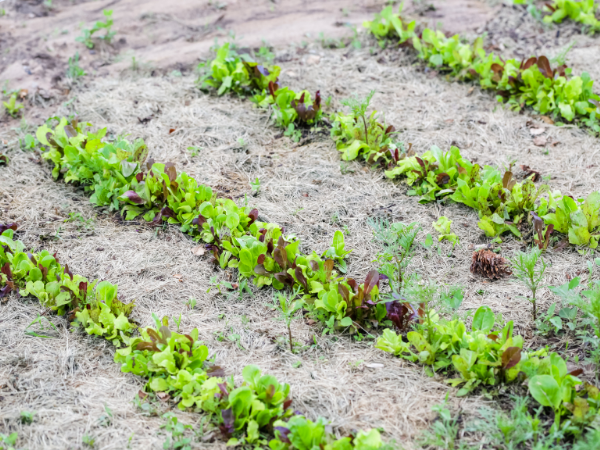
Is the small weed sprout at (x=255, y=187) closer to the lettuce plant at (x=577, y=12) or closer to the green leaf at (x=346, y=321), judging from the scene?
the green leaf at (x=346, y=321)

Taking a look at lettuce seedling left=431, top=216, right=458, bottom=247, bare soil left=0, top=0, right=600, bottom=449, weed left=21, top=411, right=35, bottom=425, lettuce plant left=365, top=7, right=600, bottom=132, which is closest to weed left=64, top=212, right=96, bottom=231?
bare soil left=0, top=0, right=600, bottom=449

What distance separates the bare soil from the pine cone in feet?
0.17

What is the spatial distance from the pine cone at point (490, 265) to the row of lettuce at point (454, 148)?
300mm

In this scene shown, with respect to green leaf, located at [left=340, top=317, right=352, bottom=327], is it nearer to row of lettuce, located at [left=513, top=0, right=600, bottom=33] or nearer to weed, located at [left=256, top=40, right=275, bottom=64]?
weed, located at [left=256, top=40, right=275, bottom=64]

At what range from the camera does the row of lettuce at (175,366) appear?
2.06m

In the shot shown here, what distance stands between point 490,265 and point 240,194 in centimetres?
172

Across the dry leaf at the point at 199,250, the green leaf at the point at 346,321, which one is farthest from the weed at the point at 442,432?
the dry leaf at the point at 199,250

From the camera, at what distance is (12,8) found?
565 cm

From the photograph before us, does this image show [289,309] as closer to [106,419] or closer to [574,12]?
[106,419]

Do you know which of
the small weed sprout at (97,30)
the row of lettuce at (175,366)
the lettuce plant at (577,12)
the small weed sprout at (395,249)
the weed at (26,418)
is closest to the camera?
the row of lettuce at (175,366)

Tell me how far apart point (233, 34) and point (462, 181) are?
3.10m

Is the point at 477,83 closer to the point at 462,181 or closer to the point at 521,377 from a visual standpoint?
the point at 462,181

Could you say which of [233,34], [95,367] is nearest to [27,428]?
[95,367]

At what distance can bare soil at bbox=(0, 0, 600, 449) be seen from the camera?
7.73ft
